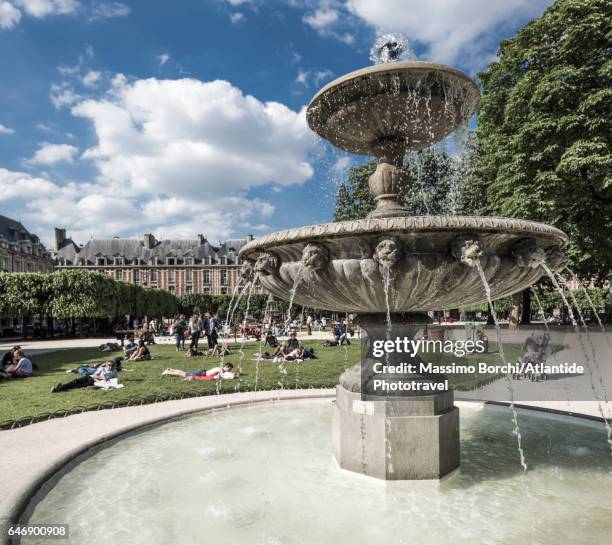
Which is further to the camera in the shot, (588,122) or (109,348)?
(109,348)

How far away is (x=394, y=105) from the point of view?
4.98 m

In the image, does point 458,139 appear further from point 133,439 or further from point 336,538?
→ point 133,439

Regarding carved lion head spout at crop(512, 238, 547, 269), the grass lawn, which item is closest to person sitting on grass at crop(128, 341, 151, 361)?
the grass lawn

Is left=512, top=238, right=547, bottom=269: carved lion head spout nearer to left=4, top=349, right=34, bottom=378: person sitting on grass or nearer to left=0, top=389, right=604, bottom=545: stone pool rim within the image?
left=0, top=389, right=604, bottom=545: stone pool rim

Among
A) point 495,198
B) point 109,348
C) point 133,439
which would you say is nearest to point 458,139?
point 133,439

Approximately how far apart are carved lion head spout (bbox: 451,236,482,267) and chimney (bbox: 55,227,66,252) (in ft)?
317

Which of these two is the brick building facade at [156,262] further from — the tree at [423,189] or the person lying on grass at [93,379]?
the person lying on grass at [93,379]

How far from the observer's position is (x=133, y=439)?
5.67 m

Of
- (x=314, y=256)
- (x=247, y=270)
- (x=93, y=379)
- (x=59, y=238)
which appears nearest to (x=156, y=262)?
(x=59, y=238)

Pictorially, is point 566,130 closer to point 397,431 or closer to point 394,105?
point 394,105

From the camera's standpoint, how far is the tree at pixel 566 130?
15.0 m

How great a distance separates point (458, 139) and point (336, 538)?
18.3 feet

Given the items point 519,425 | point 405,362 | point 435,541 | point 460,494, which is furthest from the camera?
point 519,425

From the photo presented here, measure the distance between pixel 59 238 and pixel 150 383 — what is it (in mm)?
89596
